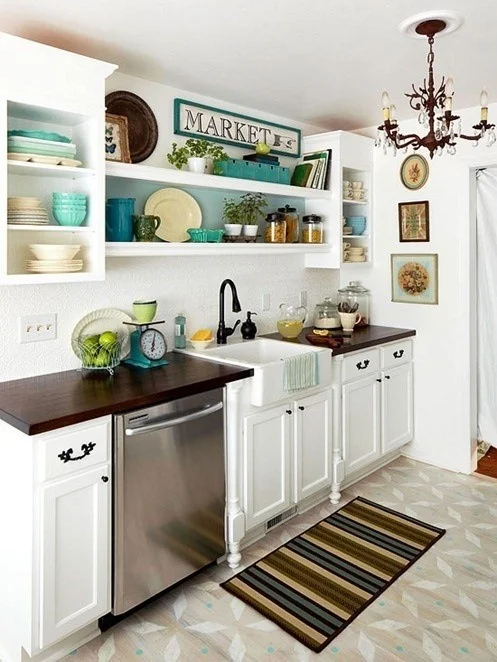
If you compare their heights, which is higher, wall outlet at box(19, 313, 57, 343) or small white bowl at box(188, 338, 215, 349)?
wall outlet at box(19, 313, 57, 343)

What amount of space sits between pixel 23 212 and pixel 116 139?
661 millimetres

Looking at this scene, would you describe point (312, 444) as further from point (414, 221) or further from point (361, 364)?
point (414, 221)

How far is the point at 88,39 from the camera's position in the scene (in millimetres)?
2336

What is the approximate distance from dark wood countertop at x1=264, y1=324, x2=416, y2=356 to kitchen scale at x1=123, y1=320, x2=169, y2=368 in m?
0.99

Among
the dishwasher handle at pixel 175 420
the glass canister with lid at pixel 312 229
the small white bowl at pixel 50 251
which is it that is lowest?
the dishwasher handle at pixel 175 420

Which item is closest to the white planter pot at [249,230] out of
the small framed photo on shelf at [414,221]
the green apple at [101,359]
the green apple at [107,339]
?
the green apple at [107,339]

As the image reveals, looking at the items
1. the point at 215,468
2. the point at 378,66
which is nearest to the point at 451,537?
the point at 215,468

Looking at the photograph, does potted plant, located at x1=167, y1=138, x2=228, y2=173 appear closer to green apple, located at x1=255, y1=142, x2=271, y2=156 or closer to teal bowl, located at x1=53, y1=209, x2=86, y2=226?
green apple, located at x1=255, y1=142, x2=271, y2=156

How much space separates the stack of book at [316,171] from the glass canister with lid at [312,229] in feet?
0.69

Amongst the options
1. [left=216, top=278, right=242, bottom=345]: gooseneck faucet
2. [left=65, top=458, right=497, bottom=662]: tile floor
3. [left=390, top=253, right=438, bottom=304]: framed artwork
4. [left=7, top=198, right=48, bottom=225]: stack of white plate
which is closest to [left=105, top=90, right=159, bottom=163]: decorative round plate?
[left=7, top=198, right=48, bottom=225]: stack of white plate

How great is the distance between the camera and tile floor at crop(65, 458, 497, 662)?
208 cm

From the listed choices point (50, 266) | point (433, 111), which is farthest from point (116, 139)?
point (433, 111)

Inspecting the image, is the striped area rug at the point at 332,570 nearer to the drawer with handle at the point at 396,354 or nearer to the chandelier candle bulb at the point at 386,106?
the drawer with handle at the point at 396,354

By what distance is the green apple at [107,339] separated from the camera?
2.55 meters
